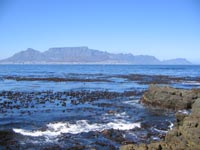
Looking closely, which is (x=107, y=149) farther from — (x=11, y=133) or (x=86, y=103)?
(x=86, y=103)

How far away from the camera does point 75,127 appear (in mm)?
24453

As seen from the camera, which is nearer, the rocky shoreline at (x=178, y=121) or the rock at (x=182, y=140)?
the rock at (x=182, y=140)

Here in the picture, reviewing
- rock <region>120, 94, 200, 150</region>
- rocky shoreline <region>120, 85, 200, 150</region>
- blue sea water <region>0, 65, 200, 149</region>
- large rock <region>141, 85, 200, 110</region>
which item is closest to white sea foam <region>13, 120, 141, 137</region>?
blue sea water <region>0, 65, 200, 149</region>

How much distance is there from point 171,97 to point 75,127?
15.2 metres

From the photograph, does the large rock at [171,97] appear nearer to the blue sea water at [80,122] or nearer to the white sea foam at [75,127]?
the blue sea water at [80,122]

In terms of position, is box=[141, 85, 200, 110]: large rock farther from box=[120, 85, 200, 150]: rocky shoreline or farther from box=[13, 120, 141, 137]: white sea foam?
box=[13, 120, 141, 137]: white sea foam

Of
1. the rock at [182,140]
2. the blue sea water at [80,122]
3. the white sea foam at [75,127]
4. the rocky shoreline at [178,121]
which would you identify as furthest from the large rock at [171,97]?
the rock at [182,140]

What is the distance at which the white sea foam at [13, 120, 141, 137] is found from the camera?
73.3ft

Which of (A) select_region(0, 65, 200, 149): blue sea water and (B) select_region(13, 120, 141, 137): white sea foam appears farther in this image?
(B) select_region(13, 120, 141, 137): white sea foam

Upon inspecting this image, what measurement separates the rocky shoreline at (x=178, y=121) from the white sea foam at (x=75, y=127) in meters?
4.87

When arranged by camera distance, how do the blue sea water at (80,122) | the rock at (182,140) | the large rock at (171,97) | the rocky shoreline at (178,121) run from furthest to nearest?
the large rock at (171,97), the blue sea water at (80,122), the rocky shoreline at (178,121), the rock at (182,140)

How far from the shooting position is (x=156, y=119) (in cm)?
2858

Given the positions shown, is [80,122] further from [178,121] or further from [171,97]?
[171,97]

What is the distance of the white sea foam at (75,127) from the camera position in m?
22.3
